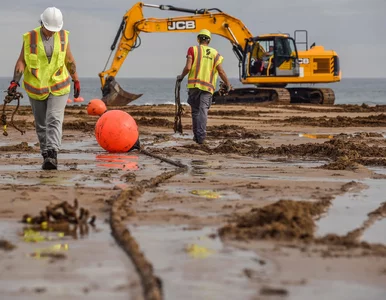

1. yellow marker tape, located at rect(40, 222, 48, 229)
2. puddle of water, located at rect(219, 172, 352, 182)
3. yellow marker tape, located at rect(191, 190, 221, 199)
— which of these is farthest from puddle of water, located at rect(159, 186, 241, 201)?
yellow marker tape, located at rect(40, 222, 48, 229)

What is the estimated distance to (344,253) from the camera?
5.59 m

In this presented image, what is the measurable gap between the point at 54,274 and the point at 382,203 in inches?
149

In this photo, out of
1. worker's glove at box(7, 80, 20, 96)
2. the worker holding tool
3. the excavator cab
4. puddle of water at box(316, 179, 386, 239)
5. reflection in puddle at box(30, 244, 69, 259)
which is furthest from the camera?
the excavator cab

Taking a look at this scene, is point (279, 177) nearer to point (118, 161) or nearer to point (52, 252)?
point (118, 161)

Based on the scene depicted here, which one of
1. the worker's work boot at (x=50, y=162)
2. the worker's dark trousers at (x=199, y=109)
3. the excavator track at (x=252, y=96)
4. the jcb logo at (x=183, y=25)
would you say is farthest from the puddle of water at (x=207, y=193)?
the excavator track at (x=252, y=96)

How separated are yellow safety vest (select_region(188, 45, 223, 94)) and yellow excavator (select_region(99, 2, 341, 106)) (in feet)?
47.9

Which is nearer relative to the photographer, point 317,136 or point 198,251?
point 198,251

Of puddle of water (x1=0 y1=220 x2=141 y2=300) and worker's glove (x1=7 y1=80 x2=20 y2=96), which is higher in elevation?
worker's glove (x1=7 y1=80 x2=20 y2=96)

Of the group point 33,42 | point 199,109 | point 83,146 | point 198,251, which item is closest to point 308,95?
point 199,109

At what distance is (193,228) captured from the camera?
254 inches

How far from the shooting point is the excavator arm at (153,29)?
100 feet

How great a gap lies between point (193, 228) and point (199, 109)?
27.9 feet

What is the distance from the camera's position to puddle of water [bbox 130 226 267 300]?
4613mm

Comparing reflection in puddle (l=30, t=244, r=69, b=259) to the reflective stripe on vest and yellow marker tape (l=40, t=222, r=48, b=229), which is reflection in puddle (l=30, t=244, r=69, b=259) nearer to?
yellow marker tape (l=40, t=222, r=48, b=229)
